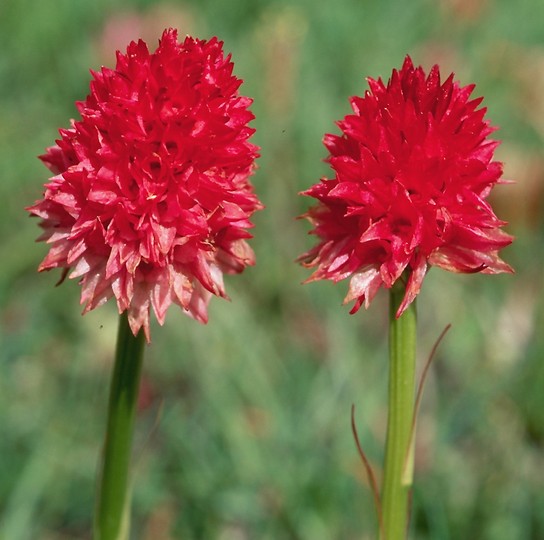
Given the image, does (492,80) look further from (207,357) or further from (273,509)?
(273,509)

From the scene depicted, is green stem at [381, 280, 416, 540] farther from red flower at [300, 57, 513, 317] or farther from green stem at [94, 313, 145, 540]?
green stem at [94, 313, 145, 540]

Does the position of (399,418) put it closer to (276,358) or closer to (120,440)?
(120,440)

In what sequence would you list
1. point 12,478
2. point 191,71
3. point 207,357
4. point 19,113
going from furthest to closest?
point 19,113
point 207,357
point 12,478
point 191,71

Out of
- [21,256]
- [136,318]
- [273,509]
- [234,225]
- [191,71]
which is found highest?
[21,256]

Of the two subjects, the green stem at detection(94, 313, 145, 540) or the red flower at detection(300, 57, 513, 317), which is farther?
the green stem at detection(94, 313, 145, 540)

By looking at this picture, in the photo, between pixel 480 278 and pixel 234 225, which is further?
pixel 480 278

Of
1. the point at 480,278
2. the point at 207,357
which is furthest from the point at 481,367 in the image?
the point at 207,357

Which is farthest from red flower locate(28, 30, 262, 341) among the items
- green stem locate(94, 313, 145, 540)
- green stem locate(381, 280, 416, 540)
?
green stem locate(381, 280, 416, 540)
